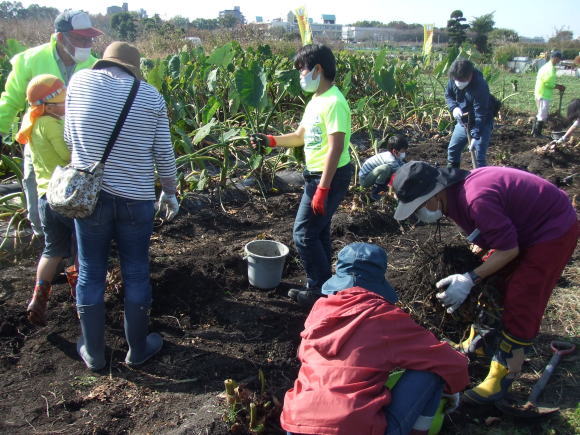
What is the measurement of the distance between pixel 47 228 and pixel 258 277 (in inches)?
55.4

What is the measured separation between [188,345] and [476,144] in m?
4.44

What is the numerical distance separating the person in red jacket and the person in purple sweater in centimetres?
59

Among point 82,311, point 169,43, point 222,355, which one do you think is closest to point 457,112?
point 222,355

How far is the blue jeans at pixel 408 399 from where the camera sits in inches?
75.1

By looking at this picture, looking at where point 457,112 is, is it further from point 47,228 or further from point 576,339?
point 47,228

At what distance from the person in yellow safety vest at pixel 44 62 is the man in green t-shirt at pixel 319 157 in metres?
1.46

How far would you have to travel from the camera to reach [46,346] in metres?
2.99

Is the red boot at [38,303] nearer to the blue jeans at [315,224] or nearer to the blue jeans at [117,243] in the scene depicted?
the blue jeans at [117,243]

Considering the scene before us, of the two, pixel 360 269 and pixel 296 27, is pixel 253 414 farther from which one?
pixel 296 27

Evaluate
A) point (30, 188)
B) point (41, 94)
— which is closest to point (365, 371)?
point (41, 94)

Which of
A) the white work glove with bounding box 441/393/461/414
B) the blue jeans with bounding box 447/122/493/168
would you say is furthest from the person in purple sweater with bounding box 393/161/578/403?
the blue jeans with bounding box 447/122/493/168

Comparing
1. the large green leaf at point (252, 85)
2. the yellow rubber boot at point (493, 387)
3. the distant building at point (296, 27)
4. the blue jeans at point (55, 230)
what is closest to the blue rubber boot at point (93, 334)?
the blue jeans at point (55, 230)

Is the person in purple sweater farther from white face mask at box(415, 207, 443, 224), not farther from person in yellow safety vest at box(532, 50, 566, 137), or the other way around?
person in yellow safety vest at box(532, 50, 566, 137)

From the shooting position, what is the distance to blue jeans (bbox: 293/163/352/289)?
10.7ft
